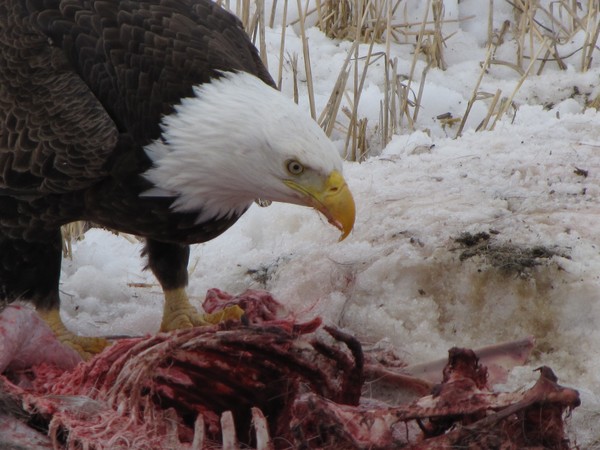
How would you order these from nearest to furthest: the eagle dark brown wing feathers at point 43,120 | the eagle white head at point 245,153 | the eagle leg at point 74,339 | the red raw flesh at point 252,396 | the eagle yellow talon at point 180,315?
the red raw flesh at point 252,396 < the eagle white head at point 245,153 < the eagle dark brown wing feathers at point 43,120 < the eagle leg at point 74,339 < the eagle yellow talon at point 180,315

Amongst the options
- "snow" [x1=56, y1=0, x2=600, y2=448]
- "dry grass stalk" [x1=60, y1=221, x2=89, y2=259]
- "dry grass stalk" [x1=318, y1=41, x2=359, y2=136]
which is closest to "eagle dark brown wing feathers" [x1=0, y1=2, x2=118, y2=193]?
"snow" [x1=56, y1=0, x2=600, y2=448]

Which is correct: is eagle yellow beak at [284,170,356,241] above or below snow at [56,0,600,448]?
above

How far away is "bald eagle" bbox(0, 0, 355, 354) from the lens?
3135 millimetres

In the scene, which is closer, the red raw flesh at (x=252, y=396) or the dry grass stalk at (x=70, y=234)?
the red raw flesh at (x=252, y=396)

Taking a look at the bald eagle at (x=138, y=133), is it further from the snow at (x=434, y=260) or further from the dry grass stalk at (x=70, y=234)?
the dry grass stalk at (x=70, y=234)

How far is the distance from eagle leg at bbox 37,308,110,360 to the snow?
11cm

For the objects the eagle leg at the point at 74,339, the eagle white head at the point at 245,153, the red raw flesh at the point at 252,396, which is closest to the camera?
the red raw flesh at the point at 252,396

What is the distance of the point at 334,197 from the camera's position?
309 centimetres

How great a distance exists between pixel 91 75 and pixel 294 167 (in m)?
0.75

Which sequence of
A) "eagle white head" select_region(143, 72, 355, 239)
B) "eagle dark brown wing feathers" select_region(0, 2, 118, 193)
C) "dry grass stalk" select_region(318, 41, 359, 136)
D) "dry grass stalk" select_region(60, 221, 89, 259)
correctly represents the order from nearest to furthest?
"eagle white head" select_region(143, 72, 355, 239), "eagle dark brown wing feathers" select_region(0, 2, 118, 193), "dry grass stalk" select_region(60, 221, 89, 259), "dry grass stalk" select_region(318, 41, 359, 136)

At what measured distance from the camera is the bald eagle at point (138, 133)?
10.3 ft

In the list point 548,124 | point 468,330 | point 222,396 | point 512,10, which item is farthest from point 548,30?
point 222,396

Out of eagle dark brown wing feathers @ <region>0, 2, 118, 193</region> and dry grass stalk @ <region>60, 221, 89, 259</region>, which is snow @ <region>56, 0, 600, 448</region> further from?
eagle dark brown wing feathers @ <region>0, 2, 118, 193</region>

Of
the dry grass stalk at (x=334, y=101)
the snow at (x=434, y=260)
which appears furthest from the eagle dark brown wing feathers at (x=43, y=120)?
the dry grass stalk at (x=334, y=101)
